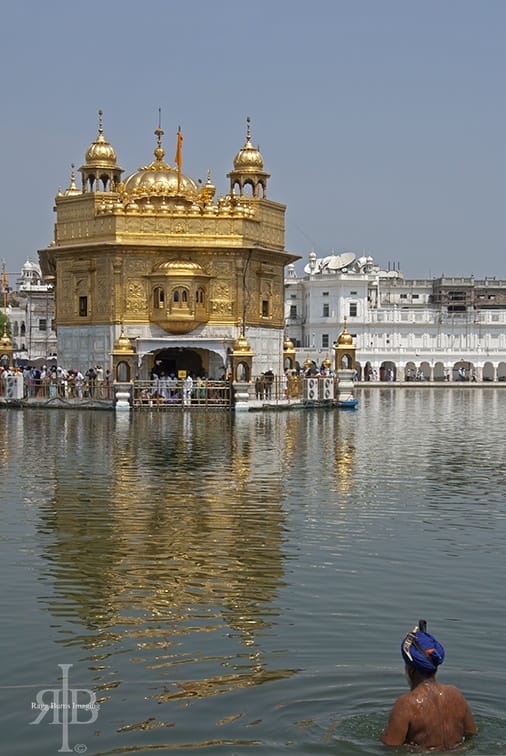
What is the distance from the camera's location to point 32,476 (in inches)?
737

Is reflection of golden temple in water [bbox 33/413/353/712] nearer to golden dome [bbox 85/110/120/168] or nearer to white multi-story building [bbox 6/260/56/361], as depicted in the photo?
golden dome [bbox 85/110/120/168]

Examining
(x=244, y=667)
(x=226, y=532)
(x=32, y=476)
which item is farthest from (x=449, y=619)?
(x=32, y=476)

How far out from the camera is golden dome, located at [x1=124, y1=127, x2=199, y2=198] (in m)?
45.3

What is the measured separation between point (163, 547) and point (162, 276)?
29270 millimetres

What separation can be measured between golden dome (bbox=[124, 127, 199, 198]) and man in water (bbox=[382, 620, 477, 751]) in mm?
39238

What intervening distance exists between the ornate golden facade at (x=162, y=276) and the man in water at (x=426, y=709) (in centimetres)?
3499

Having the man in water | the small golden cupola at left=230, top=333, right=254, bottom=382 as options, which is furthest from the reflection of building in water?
the small golden cupola at left=230, top=333, right=254, bottom=382

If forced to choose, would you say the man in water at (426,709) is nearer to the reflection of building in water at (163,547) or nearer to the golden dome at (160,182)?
the reflection of building in water at (163,547)

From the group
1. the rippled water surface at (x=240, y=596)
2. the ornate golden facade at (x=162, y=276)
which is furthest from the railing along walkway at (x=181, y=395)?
the rippled water surface at (x=240, y=596)

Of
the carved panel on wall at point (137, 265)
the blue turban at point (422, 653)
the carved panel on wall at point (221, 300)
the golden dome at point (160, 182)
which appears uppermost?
the golden dome at point (160, 182)

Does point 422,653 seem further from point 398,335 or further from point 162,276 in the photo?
point 398,335

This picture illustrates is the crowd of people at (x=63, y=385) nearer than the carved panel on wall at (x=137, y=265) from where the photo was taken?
Yes

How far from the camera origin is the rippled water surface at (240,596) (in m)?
7.49

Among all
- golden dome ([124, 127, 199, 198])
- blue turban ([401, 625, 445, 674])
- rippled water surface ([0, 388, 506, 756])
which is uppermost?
golden dome ([124, 127, 199, 198])
